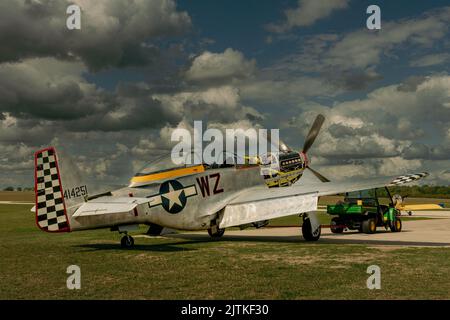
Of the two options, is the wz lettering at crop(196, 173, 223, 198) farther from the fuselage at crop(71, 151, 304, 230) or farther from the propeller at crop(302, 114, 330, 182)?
the propeller at crop(302, 114, 330, 182)

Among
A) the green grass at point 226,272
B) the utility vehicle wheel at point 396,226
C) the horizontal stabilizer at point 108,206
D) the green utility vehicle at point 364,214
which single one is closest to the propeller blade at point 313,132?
the green utility vehicle at point 364,214

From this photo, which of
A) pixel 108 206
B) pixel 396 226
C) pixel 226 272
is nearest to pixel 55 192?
pixel 108 206

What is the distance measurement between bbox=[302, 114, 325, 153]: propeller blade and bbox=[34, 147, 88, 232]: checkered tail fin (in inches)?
447

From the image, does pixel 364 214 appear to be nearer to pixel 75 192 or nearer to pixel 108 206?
pixel 108 206

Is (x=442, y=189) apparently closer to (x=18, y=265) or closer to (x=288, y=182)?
(x=288, y=182)

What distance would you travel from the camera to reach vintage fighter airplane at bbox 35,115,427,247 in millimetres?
13188

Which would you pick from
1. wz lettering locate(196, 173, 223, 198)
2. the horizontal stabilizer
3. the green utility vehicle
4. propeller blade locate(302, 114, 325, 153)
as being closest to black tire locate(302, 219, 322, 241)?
wz lettering locate(196, 173, 223, 198)

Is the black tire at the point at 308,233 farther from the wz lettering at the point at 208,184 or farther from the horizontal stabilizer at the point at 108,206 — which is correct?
the horizontal stabilizer at the point at 108,206

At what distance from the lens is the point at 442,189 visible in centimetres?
14000

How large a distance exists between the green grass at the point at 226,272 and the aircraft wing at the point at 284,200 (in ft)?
3.49

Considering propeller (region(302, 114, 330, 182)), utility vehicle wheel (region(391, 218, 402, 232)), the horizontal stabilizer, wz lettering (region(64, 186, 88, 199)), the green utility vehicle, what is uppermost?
propeller (region(302, 114, 330, 182))

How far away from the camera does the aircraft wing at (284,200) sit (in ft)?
47.1
